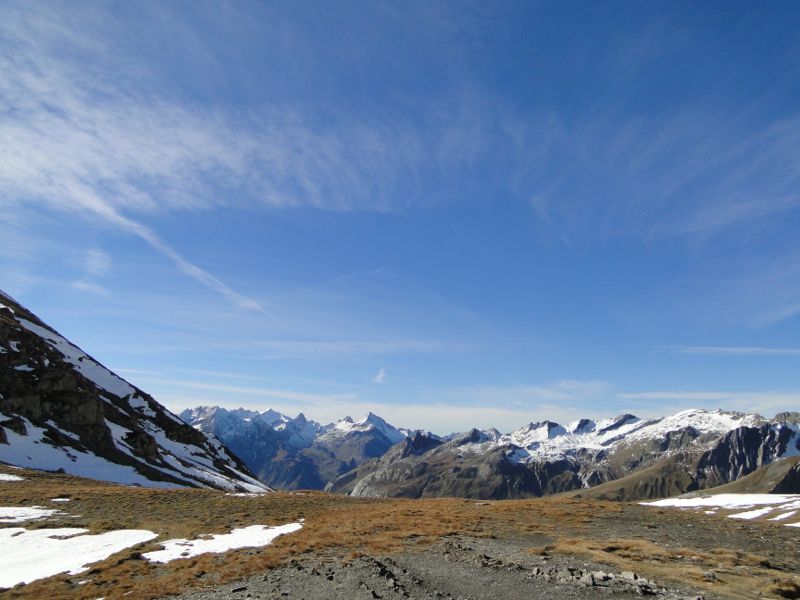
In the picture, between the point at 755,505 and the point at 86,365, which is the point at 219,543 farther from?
the point at 755,505

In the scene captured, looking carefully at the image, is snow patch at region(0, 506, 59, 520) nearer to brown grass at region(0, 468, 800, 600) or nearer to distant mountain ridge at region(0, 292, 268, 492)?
brown grass at region(0, 468, 800, 600)

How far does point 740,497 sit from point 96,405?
16627 cm

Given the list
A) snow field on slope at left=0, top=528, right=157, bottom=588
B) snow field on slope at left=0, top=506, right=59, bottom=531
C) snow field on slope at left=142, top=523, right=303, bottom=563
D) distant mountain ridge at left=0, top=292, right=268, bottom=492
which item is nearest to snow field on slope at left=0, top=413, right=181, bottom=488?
distant mountain ridge at left=0, top=292, right=268, bottom=492

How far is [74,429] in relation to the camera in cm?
8519

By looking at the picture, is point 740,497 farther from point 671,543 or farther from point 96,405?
point 96,405

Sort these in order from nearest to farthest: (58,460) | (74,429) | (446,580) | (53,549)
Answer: (446,580)
(53,549)
(58,460)
(74,429)

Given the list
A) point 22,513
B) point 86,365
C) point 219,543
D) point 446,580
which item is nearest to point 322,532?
point 219,543

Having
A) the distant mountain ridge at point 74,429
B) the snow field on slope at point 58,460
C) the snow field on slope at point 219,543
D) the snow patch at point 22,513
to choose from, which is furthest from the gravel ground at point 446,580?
the distant mountain ridge at point 74,429

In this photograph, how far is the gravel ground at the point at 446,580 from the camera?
1712 centimetres

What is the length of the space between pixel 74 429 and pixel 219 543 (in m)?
76.1

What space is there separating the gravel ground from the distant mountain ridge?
64.2 meters

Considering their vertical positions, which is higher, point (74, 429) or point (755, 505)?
point (755, 505)

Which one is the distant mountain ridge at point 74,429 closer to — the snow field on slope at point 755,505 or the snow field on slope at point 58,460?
the snow field on slope at point 58,460

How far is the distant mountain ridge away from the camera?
71.2 m
